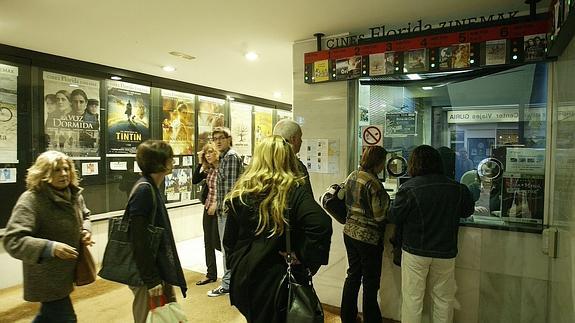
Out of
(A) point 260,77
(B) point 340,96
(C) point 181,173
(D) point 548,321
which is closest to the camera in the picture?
(D) point 548,321

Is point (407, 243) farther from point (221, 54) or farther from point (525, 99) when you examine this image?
point (221, 54)

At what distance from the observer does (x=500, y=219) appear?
8.36ft

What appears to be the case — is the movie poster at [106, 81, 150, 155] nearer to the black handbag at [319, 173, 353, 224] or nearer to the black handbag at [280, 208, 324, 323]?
the black handbag at [319, 173, 353, 224]

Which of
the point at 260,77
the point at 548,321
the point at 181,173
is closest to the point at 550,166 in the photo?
the point at 548,321

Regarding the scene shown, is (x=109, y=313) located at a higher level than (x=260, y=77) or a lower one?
lower

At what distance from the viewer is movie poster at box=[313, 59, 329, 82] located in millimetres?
2986

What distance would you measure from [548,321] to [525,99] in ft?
4.73

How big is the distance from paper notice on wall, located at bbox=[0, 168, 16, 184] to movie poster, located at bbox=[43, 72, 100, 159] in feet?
1.29

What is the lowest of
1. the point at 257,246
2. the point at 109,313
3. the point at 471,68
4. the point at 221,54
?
the point at 109,313

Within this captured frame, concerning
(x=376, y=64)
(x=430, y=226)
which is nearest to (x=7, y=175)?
(x=376, y=64)

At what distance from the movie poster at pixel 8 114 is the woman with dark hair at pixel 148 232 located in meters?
2.45

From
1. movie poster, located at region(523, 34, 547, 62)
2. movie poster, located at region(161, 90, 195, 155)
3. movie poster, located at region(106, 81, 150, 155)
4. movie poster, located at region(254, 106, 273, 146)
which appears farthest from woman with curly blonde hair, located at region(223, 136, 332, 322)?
movie poster, located at region(254, 106, 273, 146)

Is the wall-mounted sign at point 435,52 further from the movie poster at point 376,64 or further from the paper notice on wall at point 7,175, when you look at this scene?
the paper notice on wall at point 7,175

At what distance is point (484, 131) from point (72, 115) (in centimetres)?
409
